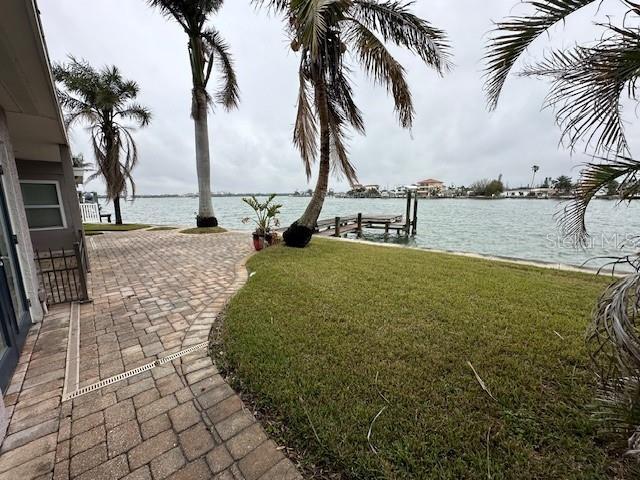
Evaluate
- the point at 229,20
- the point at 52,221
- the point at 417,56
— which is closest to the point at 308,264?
the point at 417,56

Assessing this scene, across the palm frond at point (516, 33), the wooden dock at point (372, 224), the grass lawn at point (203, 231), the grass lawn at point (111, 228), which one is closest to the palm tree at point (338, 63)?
the palm frond at point (516, 33)

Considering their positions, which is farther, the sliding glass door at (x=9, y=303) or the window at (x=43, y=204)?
the window at (x=43, y=204)

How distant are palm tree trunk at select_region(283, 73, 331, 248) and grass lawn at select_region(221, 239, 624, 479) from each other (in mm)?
3249

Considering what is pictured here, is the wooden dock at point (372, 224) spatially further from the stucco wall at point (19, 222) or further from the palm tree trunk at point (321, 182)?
the stucco wall at point (19, 222)

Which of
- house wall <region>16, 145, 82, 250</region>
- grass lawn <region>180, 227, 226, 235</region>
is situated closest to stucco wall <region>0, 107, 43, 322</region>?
house wall <region>16, 145, 82, 250</region>

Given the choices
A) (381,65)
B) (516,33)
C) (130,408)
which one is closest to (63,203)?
(130,408)

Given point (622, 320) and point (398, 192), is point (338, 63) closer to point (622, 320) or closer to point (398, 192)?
point (622, 320)

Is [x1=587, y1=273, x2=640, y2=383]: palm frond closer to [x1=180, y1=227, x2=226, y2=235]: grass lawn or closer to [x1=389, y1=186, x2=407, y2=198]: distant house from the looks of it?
[x1=180, y1=227, x2=226, y2=235]: grass lawn

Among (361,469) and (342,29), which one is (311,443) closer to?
(361,469)

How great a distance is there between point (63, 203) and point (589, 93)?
1185cm

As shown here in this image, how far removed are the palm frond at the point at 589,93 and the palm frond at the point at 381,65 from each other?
4816 millimetres

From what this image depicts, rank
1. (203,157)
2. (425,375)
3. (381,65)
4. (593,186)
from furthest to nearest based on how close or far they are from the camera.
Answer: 1. (203,157)
2. (381,65)
3. (425,375)
4. (593,186)

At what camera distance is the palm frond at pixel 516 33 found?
5.10 ft

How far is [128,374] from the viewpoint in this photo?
2.42m
